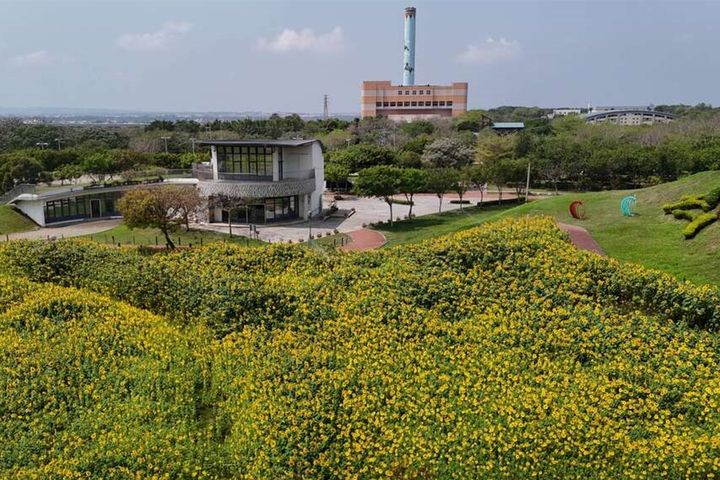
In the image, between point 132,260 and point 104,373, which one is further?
point 132,260

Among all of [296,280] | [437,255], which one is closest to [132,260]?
[296,280]

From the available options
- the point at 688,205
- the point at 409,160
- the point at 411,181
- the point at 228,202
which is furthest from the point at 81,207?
the point at 688,205

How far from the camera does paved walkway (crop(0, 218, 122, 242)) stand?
112 feet

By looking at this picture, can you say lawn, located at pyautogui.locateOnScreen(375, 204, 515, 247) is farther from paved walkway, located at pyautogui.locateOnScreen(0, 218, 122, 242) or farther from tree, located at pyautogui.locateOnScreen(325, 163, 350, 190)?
paved walkway, located at pyautogui.locateOnScreen(0, 218, 122, 242)

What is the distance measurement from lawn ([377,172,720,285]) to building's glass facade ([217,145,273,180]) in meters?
9.32

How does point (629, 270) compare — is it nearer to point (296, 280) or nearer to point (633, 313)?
point (633, 313)

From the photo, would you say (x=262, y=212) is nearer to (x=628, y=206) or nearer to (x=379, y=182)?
(x=379, y=182)

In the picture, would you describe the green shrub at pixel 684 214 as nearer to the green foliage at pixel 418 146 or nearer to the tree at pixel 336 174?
the tree at pixel 336 174

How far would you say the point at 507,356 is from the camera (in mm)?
9641

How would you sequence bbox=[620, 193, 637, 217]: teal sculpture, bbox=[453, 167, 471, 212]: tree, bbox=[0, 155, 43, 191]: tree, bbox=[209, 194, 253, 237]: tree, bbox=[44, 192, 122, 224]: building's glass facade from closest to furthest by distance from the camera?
1. bbox=[620, 193, 637, 217]: teal sculpture
2. bbox=[209, 194, 253, 237]: tree
3. bbox=[44, 192, 122, 224]: building's glass facade
4. bbox=[453, 167, 471, 212]: tree
5. bbox=[0, 155, 43, 191]: tree

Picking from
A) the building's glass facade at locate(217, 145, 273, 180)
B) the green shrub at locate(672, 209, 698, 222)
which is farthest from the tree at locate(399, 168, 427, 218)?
the green shrub at locate(672, 209, 698, 222)

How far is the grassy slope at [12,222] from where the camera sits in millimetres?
35734

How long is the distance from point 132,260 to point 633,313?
1166 centimetres

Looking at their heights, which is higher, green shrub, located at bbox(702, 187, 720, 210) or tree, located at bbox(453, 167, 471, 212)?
green shrub, located at bbox(702, 187, 720, 210)
